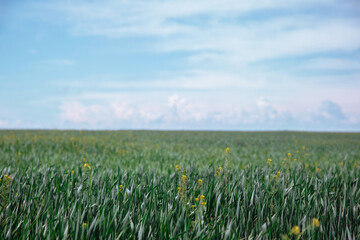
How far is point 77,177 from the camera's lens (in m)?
5.20

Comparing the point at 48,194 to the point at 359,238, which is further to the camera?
the point at 48,194

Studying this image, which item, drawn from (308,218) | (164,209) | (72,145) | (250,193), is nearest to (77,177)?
(164,209)

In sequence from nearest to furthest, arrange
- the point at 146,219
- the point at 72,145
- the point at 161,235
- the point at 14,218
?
the point at 161,235 < the point at 146,219 < the point at 14,218 < the point at 72,145

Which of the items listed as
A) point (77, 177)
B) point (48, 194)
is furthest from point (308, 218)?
point (77, 177)

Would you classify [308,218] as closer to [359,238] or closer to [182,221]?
[359,238]

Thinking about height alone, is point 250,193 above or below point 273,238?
above

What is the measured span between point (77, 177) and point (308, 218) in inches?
163

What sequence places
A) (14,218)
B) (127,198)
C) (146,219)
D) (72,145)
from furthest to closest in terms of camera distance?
1. (72,145)
2. (127,198)
3. (14,218)
4. (146,219)

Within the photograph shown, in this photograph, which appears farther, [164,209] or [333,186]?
[333,186]

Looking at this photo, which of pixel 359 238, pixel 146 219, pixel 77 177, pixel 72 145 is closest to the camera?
pixel 146 219

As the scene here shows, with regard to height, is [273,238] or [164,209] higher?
[164,209]

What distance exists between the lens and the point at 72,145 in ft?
51.2

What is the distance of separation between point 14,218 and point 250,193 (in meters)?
3.24

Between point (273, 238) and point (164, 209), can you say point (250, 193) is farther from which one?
point (164, 209)
